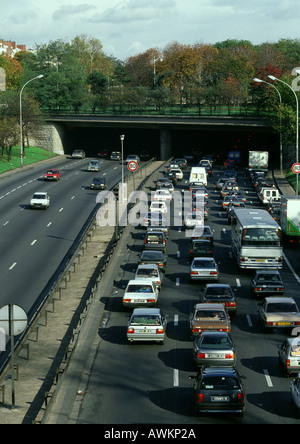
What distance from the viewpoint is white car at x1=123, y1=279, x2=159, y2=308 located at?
3453 cm

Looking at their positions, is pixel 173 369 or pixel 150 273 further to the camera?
pixel 150 273

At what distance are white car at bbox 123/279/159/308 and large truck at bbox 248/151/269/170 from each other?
5886 cm

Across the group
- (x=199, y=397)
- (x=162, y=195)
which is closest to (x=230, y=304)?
(x=199, y=397)

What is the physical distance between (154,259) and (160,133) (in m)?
68.0

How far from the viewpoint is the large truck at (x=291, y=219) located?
160 ft

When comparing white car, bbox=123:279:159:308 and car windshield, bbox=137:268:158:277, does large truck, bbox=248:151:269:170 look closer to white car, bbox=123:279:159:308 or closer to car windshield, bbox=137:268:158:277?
car windshield, bbox=137:268:158:277

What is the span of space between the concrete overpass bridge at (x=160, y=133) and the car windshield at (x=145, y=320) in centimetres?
7055

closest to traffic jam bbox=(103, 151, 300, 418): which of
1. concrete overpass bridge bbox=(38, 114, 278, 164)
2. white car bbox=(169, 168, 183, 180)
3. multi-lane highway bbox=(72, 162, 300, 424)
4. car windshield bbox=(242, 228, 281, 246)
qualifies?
car windshield bbox=(242, 228, 281, 246)

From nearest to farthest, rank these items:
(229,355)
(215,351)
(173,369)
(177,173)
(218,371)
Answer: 1. (218,371)
2. (229,355)
3. (215,351)
4. (173,369)
5. (177,173)

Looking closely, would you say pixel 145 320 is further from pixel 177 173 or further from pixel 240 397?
pixel 177 173

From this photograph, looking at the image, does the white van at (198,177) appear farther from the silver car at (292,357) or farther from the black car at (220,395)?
the black car at (220,395)

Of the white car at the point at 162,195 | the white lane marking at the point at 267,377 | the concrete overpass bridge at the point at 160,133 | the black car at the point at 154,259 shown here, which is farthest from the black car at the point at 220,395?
the concrete overpass bridge at the point at 160,133

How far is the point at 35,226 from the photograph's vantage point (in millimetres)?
57094

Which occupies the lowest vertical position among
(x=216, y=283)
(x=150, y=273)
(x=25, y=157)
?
(x=216, y=283)
